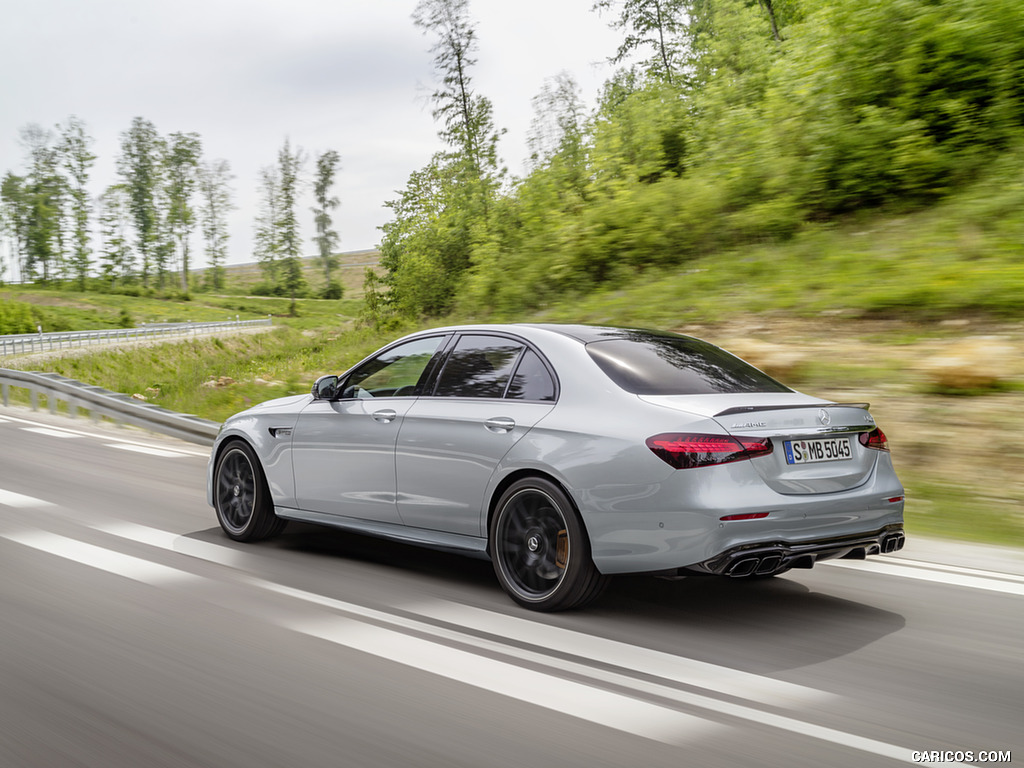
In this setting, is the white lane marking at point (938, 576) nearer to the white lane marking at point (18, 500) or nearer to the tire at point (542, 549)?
the tire at point (542, 549)

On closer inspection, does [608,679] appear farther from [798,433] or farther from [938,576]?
[938,576]

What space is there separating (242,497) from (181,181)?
102091 millimetres

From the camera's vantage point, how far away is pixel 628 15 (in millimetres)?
31375

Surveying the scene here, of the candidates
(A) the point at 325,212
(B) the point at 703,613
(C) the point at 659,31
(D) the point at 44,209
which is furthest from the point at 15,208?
(B) the point at 703,613

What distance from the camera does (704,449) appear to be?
166 inches

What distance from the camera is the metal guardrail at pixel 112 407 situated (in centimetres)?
1260

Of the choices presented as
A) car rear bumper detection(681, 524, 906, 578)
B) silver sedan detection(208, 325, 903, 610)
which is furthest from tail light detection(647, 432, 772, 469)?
car rear bumper detection(681, 524, 906, 578)

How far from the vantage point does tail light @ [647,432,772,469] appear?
4.20 metres

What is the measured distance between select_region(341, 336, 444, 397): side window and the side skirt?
0.81 m

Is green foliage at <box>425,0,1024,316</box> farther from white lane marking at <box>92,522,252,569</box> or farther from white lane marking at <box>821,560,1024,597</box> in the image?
white lane marking at <box>92,522,252,569</box>

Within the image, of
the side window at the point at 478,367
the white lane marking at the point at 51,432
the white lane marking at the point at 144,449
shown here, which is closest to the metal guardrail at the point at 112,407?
the white lane marking at the point at 144,449

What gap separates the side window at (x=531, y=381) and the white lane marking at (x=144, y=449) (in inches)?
294

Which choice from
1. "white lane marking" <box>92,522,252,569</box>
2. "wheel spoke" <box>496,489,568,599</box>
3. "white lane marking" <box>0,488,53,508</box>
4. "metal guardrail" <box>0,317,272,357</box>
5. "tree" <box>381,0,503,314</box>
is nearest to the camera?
"wheel spoke" <box>496,489,568,599</box>

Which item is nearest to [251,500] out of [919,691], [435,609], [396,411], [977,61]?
[396,411]
